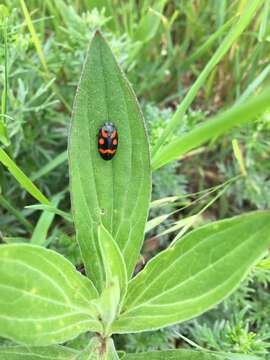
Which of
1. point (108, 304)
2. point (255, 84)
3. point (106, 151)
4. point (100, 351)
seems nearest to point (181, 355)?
point (100, 351)

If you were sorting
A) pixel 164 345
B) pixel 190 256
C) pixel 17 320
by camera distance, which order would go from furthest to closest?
pixel 164 345
pixel 190 256
pixel 17 320

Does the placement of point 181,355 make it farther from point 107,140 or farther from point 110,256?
point 107,140

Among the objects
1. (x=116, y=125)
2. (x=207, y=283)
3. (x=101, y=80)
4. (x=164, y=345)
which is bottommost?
(x=164, y=345)

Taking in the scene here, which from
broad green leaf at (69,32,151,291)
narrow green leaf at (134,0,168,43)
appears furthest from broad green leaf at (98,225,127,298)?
narrow green leaf at (134,0,168,43)

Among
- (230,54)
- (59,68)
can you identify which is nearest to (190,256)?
(59,68)

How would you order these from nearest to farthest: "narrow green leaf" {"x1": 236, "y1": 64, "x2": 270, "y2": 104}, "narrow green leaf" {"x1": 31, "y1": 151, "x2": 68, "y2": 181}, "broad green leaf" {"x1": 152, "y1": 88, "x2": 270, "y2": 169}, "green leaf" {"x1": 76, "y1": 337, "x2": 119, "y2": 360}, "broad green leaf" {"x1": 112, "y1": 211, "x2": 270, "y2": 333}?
"broad green leaf" {"x1": 152, "y1": 88, "x2": 270, "y2": 169} < "broad green leaf" {"x1": 112, "y1": 211, "x2": 270, "y2": 333} < "green leaf" {"x1": 76, "y1": 337, "x2": 119, "y2": 360} < "narrow green leaf" {"x1": 236, "y1": 64, "x2": 270, "y2": 104} < "narrow green leaf" {"x1": 31, "y1": 151, "x2": 68, "y2": 181}

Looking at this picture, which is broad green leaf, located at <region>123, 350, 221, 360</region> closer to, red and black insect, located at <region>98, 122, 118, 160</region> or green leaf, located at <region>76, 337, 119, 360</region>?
green leaf, located at <region>76, 337, 119, 360</region>

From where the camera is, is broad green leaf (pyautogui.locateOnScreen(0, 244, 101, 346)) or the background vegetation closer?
broad green leaf (pyautogui.locateOnScreen(0, 244, 101, 346))

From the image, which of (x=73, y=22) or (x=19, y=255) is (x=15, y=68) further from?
(x=19, y=255)
